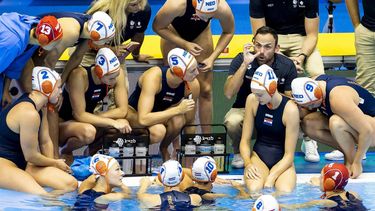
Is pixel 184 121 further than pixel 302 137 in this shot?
No

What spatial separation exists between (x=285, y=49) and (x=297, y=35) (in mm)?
179

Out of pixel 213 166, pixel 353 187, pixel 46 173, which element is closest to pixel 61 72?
pixel 46 173

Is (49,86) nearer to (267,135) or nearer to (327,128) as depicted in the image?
(267,135)

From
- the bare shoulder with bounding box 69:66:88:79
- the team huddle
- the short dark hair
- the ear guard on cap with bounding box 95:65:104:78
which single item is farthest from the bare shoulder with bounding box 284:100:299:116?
the bare shoulder with bounding box 69:66:88:79

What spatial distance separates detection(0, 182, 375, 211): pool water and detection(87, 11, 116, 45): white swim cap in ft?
4.39

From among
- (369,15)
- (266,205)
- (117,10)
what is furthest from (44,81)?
(369,15)

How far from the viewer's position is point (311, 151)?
9.69 m

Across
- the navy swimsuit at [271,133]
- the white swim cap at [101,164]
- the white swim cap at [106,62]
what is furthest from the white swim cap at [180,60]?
the white swim cap at [101,164]

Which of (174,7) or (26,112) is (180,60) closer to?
(174,7)

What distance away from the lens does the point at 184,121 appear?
9.22 meters

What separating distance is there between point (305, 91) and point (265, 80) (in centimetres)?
36

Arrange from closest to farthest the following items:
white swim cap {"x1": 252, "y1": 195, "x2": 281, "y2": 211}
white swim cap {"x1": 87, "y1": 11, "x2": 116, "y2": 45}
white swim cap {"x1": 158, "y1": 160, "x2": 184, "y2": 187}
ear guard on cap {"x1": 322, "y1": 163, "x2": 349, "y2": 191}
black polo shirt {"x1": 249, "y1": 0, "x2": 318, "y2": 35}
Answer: white swim cap {"x1": 252, "y1": 195, "x2": 281, "y2": 211}
ear guard on cap {"x1": 322, "y1": 163, "x2": 349, "y2": 191}
white swim cap {"x1": 158, "y1": 160, "x2": 184, "y2": 187}
white swim cap {"x1": 87, "y1": 11, "x2": 116, "y2": 45}
black polo shirt {"x1": 249, "y1": 0, "x2": 318, "y2": 35}

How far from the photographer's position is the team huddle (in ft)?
26.9

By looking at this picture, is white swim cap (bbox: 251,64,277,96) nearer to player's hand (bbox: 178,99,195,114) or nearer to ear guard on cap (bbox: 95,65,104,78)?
player's hand (bbox: 178,99,195,114)
